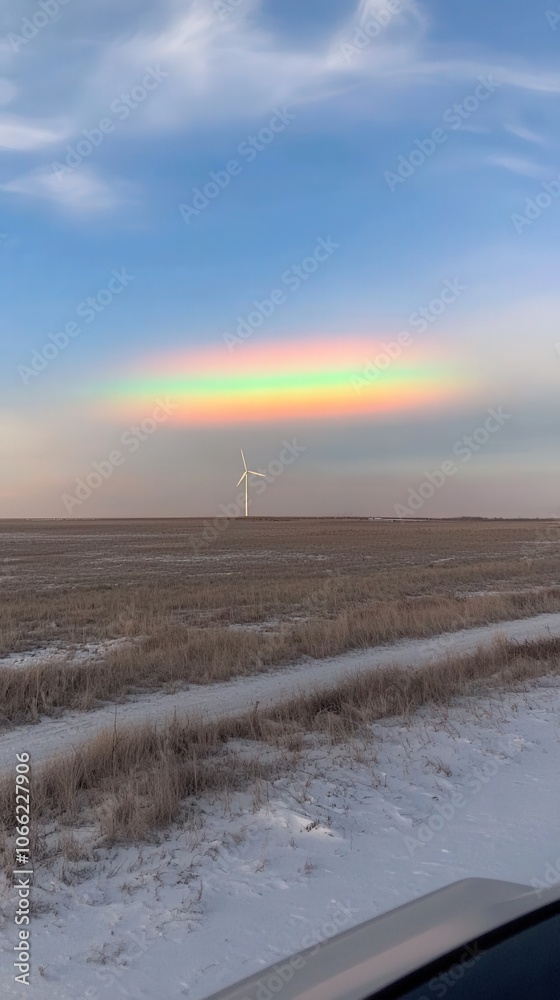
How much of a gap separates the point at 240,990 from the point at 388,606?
60.5 ft

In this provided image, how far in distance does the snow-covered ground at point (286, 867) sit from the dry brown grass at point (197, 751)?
1.04 feet

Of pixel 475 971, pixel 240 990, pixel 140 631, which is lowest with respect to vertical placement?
pixel 140 631

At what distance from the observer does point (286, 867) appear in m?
4.85

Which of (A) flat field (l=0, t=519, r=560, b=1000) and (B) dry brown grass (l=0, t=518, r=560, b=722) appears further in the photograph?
(B) dry brown grass (l=0, t=518, r=560, b=722)

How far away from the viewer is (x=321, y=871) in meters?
4.78

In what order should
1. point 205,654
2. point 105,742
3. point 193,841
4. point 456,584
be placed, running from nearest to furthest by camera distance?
point 193,841, point 105,742, point 205,654, point 456,584

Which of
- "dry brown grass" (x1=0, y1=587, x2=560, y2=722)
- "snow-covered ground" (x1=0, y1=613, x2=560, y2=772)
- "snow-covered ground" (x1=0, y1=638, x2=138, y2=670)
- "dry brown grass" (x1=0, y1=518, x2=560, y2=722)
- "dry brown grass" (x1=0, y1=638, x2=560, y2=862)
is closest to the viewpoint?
"dry brown grass" (x1=0, y1=638, x2=560, y2=862)

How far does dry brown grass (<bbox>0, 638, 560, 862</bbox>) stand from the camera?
220 inches

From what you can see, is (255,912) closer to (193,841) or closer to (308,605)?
(193,841)

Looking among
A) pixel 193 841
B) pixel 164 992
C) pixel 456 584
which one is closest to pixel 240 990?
pixel 164 992

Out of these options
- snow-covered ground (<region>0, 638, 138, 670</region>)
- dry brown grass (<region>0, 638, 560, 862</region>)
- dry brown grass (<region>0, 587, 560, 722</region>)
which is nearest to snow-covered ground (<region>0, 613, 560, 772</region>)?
dry brown grass (<region>0, 587, 560, 722</region>)

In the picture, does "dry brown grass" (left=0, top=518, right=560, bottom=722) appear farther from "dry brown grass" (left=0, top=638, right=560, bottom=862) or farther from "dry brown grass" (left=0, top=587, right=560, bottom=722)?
"dry brown grass" (left=0, top=638, right=560, bottom=862)

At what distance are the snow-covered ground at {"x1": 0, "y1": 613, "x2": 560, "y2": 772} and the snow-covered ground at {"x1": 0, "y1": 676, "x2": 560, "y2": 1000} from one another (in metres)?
2.92

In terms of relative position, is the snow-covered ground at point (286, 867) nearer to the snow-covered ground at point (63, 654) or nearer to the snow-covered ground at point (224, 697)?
the snow-covered ground at point (224, 697)
